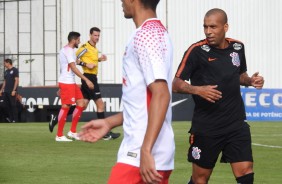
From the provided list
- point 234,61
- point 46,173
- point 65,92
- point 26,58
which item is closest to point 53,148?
point 65,92

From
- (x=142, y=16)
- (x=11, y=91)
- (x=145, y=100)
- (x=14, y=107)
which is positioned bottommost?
(x=14, y=107)

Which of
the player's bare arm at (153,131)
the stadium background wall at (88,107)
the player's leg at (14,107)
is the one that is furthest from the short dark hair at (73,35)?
the player's bare arm at (153,131)

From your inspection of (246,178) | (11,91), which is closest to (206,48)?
(246,178)

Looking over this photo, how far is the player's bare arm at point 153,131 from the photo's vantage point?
18.8 feet

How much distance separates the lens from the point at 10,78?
113 ft

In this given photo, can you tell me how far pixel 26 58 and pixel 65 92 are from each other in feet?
85.3

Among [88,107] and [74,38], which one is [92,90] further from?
[88,107]

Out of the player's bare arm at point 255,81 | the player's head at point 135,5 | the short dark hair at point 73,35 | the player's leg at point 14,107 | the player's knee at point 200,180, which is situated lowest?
the player's leg at point 14,107

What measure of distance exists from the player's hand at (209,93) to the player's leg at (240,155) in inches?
21.0

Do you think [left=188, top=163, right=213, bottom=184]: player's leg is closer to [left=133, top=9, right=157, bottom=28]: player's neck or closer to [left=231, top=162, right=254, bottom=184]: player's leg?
[left=231, top=162, right=254, bottom=184]: player's leg

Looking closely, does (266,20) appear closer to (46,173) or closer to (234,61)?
(46,173)

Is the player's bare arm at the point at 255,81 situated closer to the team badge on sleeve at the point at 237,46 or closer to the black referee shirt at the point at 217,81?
the black referee shirt at the point at 217,81

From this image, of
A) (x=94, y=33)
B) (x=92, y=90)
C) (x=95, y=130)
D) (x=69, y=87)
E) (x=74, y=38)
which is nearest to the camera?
(x=95, y=130)

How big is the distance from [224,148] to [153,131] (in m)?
4.23
